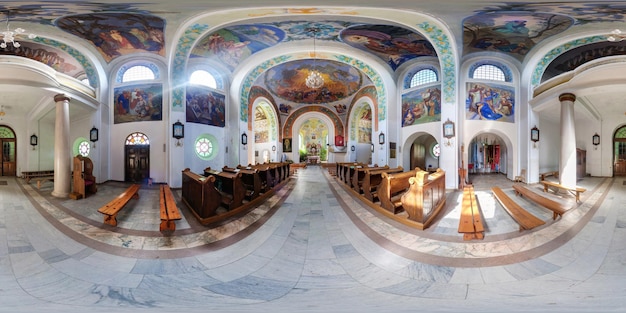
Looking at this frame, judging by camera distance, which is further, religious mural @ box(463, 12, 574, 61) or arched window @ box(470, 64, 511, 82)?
arched window @ box(470, 64, 511, 82)

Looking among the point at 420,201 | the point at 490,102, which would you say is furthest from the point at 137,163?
the point at 490,102

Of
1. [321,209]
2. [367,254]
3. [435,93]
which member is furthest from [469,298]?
[435,93]

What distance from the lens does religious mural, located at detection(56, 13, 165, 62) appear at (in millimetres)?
3293

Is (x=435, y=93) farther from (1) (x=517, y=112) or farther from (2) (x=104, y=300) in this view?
(2) (x=104, y=300)

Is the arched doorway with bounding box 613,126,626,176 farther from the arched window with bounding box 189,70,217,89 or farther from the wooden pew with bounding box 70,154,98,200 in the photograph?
the arched window with bounding box 189,70,217,89

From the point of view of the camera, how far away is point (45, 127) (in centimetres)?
367

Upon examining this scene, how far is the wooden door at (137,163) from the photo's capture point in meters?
3.24

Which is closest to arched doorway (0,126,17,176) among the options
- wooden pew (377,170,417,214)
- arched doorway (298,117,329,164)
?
wooden pew (377,170,417,214)

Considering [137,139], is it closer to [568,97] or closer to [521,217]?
[521,217]

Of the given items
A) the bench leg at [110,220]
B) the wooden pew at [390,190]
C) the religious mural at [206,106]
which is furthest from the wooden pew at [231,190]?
the religious mural at [206,106]

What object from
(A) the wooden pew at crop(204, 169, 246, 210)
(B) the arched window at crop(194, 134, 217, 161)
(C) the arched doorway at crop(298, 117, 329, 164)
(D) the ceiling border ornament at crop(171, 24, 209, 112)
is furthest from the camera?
(C) the arched doorway at crop(298, 117, 329, 164)

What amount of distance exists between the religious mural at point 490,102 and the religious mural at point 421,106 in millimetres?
992

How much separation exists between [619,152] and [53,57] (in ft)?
48.1

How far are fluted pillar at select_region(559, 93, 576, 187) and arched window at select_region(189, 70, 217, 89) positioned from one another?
32.6 feet
